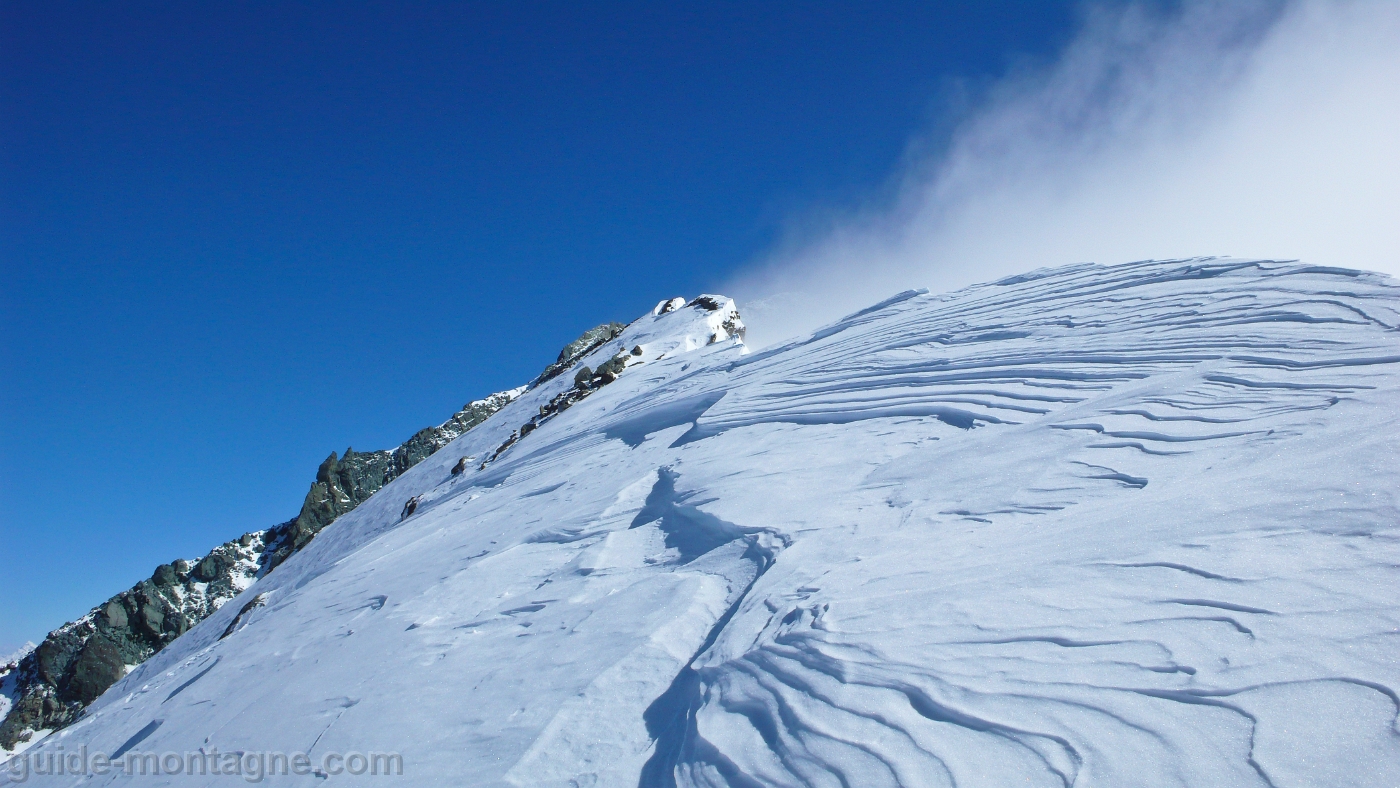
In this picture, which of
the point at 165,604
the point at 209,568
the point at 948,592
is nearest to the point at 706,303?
the point at 948,592

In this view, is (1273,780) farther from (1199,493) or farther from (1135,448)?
(1135,448)

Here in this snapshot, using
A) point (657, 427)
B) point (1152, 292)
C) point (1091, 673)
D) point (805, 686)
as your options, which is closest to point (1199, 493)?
point (1091, 673)

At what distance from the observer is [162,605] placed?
5525 centimetres

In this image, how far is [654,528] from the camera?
7109 mm

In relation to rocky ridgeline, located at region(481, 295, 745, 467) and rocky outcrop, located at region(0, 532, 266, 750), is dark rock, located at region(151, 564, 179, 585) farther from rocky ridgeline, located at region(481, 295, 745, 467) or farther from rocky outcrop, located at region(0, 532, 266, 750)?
rocky ridgeline, located at region(481, 295, 745, 467)

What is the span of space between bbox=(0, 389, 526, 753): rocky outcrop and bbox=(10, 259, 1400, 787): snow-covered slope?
36.2 meters

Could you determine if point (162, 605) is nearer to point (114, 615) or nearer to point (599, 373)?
point (114, 615)

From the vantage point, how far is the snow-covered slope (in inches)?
113

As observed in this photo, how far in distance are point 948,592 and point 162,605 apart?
72.1m

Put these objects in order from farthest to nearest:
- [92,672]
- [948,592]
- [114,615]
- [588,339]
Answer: [114,615] < [92,672] < [588,339] < [948,592]

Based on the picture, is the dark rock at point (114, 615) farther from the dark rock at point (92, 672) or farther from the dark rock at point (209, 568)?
the dark rock at point (209, 568)

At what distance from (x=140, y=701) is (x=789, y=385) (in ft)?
37.1

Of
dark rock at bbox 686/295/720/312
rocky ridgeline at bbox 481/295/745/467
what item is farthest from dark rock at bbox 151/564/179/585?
dark rock at bbox 686/295/720/312

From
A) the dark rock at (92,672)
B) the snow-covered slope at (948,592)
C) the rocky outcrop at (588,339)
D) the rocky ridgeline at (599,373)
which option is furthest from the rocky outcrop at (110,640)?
the snow-covered slope at (948,592)
